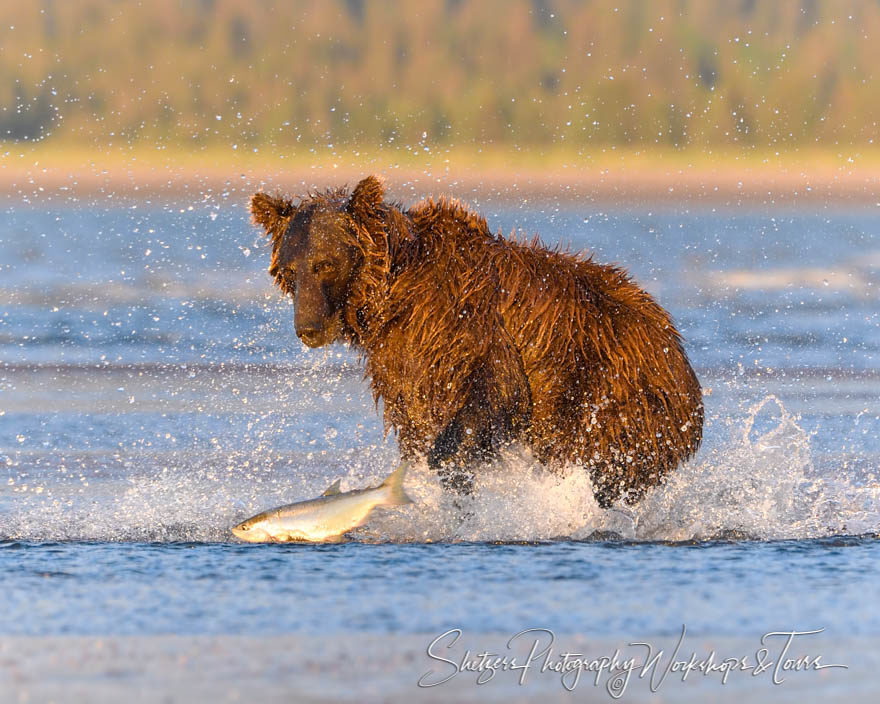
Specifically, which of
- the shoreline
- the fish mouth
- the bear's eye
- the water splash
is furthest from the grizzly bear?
the shoreline

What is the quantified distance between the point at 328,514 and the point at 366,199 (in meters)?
1.49

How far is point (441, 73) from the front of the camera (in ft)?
425

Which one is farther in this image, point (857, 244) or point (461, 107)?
point (461, 107)

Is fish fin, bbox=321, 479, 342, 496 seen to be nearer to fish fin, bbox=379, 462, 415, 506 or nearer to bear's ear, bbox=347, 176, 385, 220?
fish fin, bbox=379, 462, 415, 506

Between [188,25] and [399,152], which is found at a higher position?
[188,25]

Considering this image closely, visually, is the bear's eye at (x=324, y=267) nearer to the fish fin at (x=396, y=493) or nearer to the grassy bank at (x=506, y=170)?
the fish fin at (x=396, y=493)

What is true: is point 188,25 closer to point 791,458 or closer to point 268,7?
point 268,7

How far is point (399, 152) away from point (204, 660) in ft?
359

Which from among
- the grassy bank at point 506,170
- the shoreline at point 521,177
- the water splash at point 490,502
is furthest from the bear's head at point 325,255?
the grassy bank at point 506,170

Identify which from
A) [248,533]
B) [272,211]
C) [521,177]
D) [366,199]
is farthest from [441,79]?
[248,533]

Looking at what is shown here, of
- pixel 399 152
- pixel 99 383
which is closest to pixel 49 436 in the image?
pixel 99 383

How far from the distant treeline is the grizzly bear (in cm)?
10764

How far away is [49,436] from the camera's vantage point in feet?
35.1

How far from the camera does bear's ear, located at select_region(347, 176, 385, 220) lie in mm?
7438
